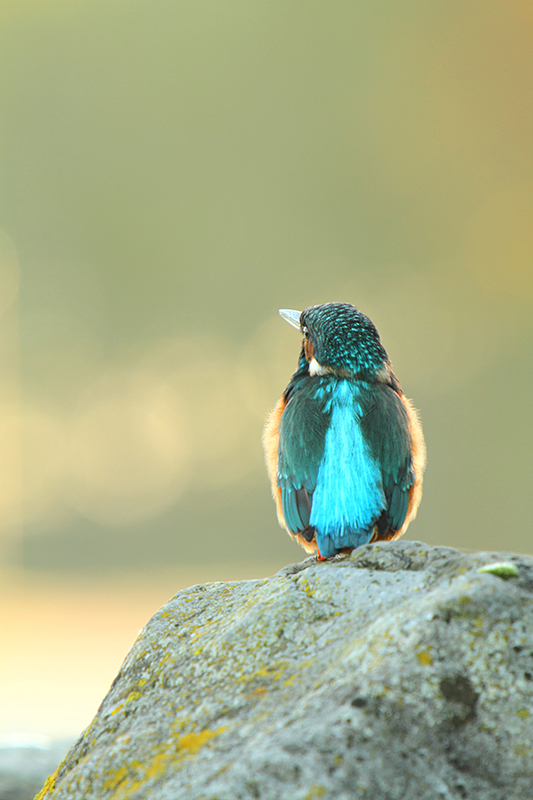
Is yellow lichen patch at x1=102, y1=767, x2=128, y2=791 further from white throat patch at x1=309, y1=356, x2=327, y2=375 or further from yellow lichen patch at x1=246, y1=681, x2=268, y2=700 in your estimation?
white throat patch at x1=309, y1=356, x2=327, y2=375

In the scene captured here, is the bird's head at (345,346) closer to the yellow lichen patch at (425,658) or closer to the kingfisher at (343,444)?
the kingfisher at (343,444)

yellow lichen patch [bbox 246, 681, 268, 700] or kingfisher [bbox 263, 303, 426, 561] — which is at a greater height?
kingfisher [bbox 263, 303, 426, 561]

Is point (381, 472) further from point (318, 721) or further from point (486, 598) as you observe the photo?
point (318, 721)

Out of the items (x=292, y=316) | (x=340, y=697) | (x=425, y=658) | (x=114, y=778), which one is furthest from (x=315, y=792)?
(x=292, y=316)

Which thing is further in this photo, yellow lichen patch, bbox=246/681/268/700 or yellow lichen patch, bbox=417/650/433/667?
yellow lichen patch, bbox=246/681/268/700

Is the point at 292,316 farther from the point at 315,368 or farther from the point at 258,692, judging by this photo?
the point at 258,692

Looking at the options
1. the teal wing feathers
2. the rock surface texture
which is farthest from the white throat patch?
the rock surface texture

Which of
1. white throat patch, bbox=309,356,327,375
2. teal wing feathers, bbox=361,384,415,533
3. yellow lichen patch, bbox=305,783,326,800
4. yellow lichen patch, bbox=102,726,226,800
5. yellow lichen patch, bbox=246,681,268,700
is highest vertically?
white throat patch, bbox=309,356,327,375
